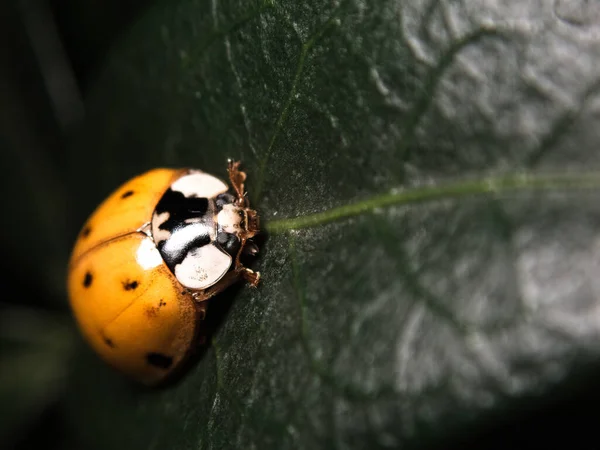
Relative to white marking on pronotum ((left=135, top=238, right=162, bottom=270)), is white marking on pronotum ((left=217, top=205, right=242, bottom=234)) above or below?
above

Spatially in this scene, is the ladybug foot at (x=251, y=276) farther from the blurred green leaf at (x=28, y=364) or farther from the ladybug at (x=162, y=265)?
the blurred green leaf at (x=28, y=364)

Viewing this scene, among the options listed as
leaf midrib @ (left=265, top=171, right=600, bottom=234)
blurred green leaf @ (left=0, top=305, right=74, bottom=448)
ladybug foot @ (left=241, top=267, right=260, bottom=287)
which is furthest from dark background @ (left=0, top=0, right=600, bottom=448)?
leaf midrib @ (left=265, top=171, right=600, bottom=234)

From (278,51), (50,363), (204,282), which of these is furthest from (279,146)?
(50,363)

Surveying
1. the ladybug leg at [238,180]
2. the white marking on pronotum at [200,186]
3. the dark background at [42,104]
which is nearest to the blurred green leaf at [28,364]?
the dark background at [42,104]

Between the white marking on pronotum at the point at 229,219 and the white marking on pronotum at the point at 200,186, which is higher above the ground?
the white marking on pronotum at the point at 200,186

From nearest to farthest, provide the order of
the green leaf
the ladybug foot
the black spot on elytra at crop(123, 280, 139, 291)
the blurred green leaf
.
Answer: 1. the green leaf
2. the ladybug foot
3. the black spot on elytra at crop(123, 280, 139, 291)
4. the blurred green leaf

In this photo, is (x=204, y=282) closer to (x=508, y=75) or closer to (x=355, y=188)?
(x=355, y=188)

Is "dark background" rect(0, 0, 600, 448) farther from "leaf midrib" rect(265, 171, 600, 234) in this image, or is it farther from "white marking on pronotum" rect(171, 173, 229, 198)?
"leaf midrib" rect(265, 171, 600, 234)
